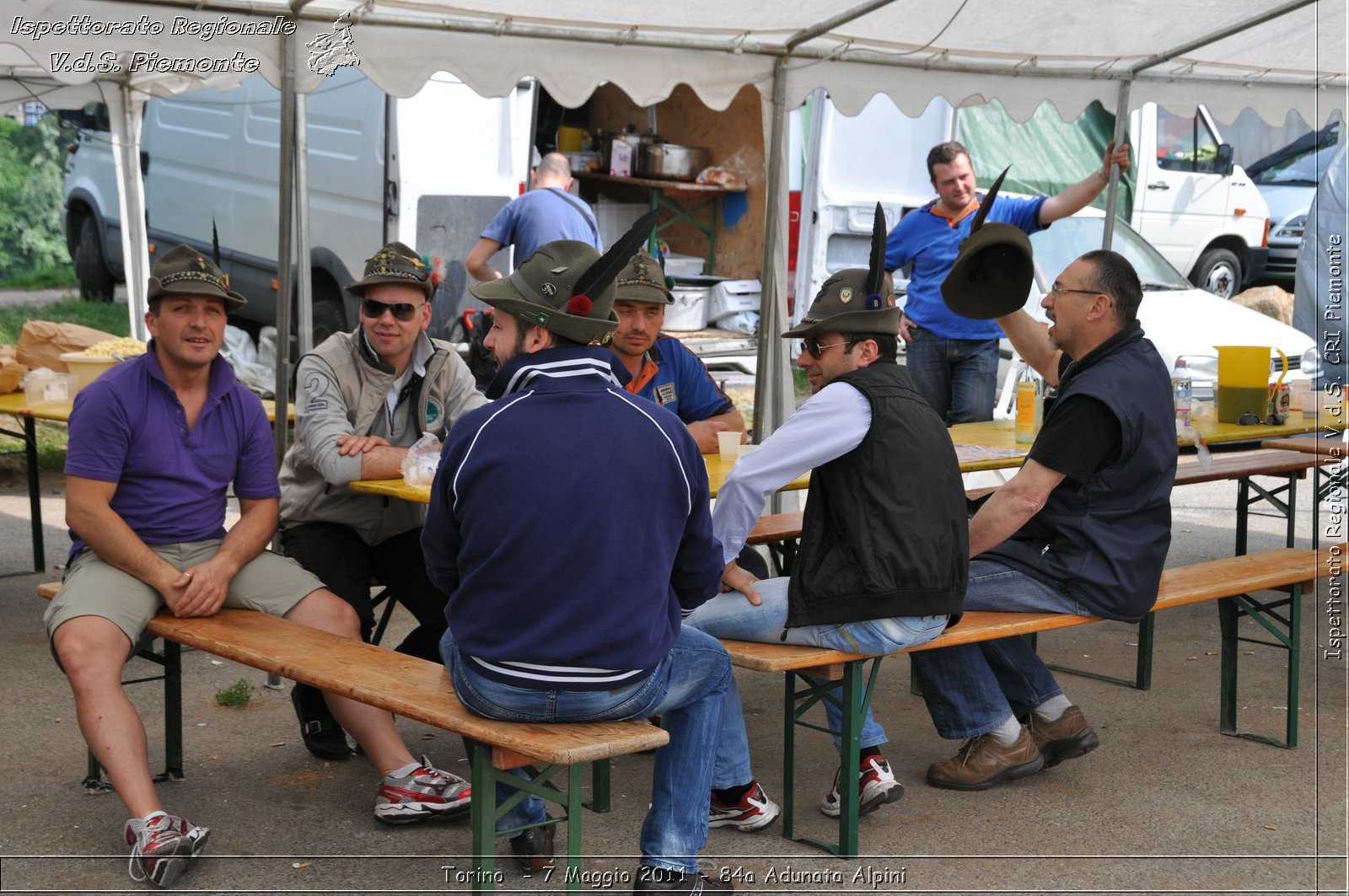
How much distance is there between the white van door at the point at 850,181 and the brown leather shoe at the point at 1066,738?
7135mm

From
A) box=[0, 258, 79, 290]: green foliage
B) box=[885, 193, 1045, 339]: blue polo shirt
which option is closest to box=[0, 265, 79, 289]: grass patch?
box=[0, 258, 79, 290]: green foliage

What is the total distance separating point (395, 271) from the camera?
4305 mm

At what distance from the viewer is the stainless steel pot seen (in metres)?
11.4

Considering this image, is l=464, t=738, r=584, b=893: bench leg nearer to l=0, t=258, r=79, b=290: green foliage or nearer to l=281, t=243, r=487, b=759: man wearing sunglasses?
l=281, t=243, r=487, b=759: man wearing sunglasses

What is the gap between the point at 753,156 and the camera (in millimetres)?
11648

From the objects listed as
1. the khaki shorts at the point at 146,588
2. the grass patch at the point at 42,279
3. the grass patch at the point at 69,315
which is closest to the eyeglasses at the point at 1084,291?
Answer: the khaki shorts at the point at 146,588

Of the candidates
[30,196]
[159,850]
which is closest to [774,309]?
[159,850]

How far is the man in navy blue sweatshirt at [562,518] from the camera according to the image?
2.82m

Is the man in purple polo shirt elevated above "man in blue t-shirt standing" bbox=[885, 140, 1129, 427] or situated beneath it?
situated beneath

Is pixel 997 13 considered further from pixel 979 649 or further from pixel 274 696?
pixel 274 696

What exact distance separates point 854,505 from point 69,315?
1099cm

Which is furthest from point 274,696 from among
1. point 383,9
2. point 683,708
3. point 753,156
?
point 753,156

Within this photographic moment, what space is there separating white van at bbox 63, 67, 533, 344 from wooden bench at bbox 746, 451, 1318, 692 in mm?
3662

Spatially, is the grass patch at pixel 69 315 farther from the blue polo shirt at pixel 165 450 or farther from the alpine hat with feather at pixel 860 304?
the alpine hat with feather at pixel 860 304
